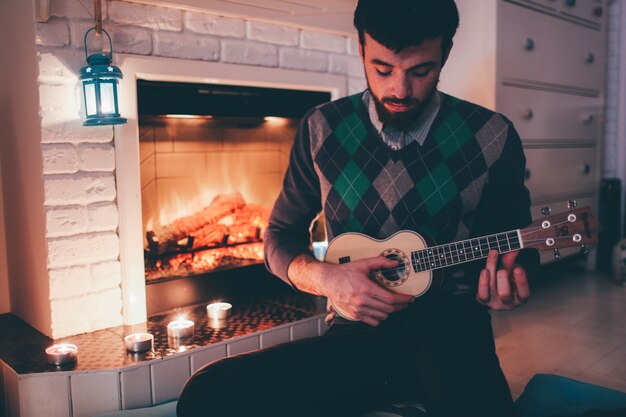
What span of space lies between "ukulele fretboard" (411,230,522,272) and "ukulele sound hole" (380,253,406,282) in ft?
0.09

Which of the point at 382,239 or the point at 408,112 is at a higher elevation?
the point at 408,112

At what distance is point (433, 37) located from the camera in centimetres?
126

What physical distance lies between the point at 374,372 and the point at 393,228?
32cm

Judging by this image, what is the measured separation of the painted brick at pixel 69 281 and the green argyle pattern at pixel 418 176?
2.87 ft

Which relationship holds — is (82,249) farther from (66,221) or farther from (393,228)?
(393,228)

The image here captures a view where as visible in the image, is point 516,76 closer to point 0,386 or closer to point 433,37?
point 433,37

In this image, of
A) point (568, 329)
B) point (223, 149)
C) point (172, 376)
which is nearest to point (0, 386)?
point (172, 376)

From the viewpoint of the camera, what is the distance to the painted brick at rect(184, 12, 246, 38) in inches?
79.1

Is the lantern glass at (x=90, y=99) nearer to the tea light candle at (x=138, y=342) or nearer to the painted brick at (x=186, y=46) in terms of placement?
the painted brick at (x=186, y=46)

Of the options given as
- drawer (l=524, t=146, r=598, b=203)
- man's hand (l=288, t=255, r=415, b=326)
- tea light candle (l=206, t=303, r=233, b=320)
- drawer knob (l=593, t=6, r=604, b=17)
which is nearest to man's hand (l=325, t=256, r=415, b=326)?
man's hand (l=288, t=255, r=415, b=326)

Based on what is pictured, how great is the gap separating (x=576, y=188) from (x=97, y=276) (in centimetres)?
244

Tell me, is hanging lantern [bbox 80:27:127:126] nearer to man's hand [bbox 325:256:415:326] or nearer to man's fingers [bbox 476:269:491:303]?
man's hand [bbox 325:256:415:326]

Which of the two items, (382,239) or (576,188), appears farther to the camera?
(576,188)

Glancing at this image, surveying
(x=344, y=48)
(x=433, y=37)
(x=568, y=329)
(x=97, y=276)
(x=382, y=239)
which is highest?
(x=344, y=48)
